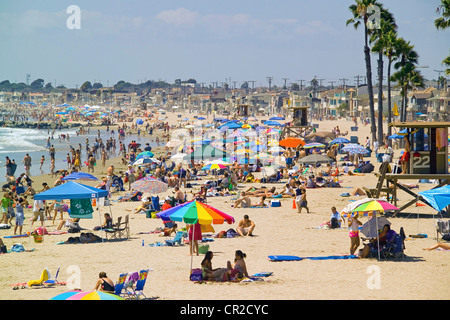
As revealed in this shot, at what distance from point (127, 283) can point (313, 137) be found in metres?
30.5

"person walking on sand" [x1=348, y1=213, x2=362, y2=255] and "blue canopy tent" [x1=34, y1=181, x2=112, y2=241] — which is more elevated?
"blue canopy tent" [x1=34, y1=181, x2=112, y2=241]

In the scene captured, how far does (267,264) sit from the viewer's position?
1343 cm

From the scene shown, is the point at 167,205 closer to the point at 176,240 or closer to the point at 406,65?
the point at 176,240

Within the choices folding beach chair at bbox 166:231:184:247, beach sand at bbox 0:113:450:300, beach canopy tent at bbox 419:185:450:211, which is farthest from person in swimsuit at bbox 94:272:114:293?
beach canopy tent at bbox 419:185:450:211

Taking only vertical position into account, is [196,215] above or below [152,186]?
above

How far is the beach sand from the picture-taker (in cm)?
1098

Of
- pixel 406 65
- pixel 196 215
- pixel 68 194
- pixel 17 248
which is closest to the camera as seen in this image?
pixel 196 215

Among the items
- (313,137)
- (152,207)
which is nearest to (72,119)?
(313,137)

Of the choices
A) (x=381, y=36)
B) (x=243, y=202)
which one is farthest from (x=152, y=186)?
(x=381, y=36)

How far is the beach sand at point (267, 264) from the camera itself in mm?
10984

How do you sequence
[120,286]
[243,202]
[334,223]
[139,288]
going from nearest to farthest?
1. [120,286]
2. [139,288]
3. [334,223]
4. [243,202]

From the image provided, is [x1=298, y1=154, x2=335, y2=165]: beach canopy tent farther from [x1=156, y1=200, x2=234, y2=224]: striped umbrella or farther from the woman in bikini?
the woman in bikini
